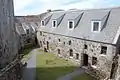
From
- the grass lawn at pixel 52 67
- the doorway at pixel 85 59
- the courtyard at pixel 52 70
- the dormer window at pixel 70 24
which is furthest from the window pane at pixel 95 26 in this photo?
the grass lawn at pixel 52 67

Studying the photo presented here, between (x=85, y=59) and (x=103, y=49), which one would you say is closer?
(x=103, y=49)

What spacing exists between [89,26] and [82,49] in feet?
12.2

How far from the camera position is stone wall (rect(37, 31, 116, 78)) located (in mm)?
19641

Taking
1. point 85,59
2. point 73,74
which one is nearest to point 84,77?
point 73,74

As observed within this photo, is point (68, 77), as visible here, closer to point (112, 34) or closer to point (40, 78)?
point (40, 78)

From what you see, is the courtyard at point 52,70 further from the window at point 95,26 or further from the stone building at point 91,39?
the window at point 95,26

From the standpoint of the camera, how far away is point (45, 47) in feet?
109

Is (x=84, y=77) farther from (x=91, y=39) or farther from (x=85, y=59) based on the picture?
(x=91, y=39)

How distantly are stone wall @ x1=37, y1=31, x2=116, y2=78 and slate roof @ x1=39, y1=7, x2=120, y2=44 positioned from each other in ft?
2.65

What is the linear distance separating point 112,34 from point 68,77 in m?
8.15

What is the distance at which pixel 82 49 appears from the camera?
23141 millimetres

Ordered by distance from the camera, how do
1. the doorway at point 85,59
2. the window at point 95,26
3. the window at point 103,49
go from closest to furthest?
the window at point 103,49 → the window at point 95,26 → the doorway at point 85,59

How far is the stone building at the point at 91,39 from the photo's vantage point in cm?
1939

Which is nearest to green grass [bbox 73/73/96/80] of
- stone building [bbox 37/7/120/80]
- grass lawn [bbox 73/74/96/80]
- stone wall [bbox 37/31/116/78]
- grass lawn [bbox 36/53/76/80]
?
grass lawn [bbox 73/74/96/80]
